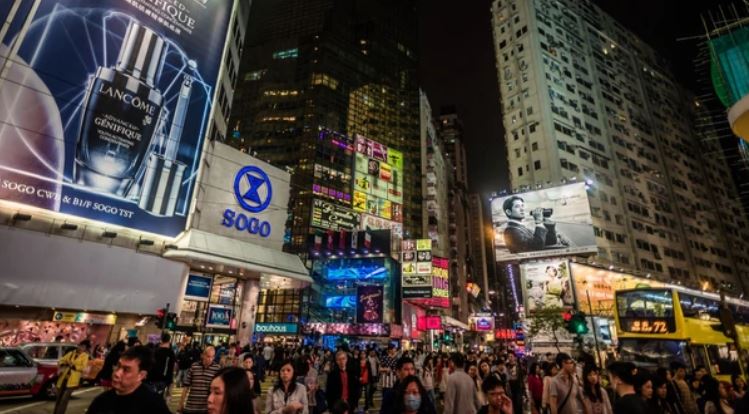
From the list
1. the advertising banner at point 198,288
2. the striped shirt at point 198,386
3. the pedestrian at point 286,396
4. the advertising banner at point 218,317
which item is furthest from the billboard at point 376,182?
the pedestrian at point 286,396

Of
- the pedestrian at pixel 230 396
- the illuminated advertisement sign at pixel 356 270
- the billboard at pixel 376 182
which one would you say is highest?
the billboard at pixel 376 182

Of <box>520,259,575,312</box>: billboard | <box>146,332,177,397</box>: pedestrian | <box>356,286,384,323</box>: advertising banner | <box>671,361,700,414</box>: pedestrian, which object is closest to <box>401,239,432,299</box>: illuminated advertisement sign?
<box>356,286,384,323</box>: advertising banner

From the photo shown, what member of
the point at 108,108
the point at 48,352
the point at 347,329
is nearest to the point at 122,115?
the point at 108,108

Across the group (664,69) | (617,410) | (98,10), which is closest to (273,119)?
(98,10)

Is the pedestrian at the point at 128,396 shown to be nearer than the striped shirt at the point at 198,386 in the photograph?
Yes

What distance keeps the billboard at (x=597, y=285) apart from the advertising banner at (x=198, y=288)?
34.8 m

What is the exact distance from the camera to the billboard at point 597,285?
136 ft

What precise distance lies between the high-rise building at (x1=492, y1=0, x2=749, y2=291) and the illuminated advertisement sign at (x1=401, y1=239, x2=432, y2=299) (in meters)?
16.4

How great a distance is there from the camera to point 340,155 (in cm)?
7038

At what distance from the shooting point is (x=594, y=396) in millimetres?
6422

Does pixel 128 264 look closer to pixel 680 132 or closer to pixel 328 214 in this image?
pixel 328 214

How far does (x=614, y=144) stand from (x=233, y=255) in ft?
193

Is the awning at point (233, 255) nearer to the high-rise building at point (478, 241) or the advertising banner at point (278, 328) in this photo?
the advertising banner at point (278, 328)

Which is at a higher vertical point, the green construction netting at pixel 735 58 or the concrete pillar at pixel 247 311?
the green construction netting at pixel 735 58
